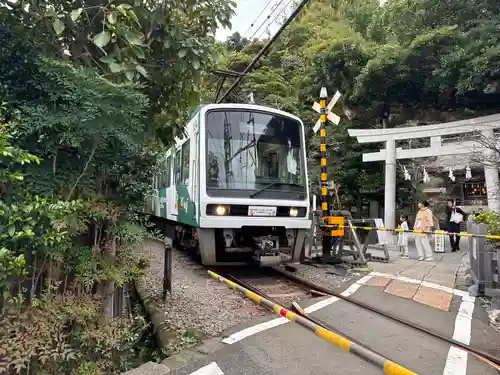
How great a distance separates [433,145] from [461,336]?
37.5ft

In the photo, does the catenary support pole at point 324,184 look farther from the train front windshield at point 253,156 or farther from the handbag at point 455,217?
the handbag at point 455,217

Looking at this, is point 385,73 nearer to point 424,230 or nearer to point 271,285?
point 424,230

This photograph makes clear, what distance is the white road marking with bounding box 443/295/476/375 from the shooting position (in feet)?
11.1

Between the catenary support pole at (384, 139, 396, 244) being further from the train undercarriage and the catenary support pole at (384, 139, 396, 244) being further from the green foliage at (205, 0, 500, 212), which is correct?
the train undercarriage

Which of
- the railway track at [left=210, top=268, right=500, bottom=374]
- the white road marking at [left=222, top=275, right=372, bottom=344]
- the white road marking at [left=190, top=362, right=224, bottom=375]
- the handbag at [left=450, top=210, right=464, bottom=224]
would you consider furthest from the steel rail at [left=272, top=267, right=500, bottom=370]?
the handbag at [left=450, top=210, right=464, bottom=224]

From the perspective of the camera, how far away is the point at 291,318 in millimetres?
4438

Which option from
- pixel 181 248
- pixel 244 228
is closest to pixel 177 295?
pixel 244 228

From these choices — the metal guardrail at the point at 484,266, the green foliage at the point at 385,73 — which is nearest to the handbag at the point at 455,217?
the green foliage at the point at 385,73

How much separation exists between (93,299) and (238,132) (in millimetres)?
4296

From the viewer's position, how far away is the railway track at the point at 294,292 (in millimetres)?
3939

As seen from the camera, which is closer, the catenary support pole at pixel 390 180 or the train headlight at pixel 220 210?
the train headlight at pixel 220 210

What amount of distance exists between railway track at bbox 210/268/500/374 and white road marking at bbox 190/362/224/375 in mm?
1538

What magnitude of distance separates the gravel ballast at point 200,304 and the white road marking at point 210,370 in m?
0.76

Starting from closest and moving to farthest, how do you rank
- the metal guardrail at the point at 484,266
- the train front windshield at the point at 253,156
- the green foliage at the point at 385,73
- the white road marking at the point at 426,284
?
the metal guardrail at the point at 484,266
the white road marking at the point at 426,284
the train front windshield at the point at 253,156
the green foliage at the point at 385,73
